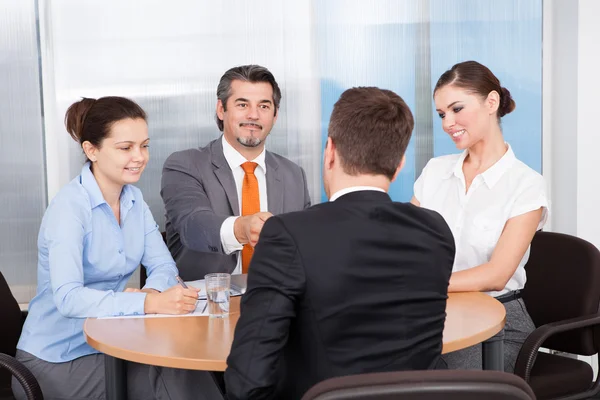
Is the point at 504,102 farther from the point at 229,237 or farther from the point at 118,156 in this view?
the point at 118,156

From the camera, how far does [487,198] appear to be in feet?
8.79

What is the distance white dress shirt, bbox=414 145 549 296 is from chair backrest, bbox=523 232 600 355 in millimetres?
133

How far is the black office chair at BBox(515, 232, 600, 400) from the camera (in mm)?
2344

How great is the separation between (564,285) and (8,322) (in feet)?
6.83

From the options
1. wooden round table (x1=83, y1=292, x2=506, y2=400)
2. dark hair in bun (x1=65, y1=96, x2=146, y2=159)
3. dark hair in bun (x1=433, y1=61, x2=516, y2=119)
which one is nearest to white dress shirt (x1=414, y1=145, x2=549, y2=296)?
dark hair in bun (x1=433, y1=61, x2=516, y2=119)

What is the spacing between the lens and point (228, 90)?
10.7 feet

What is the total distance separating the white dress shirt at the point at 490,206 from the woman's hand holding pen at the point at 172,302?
112 cm

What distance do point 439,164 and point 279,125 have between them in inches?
48.5

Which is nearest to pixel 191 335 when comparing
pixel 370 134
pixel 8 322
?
pixel 370 134

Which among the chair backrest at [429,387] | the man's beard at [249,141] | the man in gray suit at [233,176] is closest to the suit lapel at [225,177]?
the man in gray suit at [233,176]

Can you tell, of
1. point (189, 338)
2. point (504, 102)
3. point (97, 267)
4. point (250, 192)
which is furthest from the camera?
point (250, 192)

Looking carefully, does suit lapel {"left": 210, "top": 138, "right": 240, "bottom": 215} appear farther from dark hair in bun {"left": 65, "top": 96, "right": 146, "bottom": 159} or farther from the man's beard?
dark hair in bun {"left": 65, "top": 96, "right": 146, "bottom": 159}

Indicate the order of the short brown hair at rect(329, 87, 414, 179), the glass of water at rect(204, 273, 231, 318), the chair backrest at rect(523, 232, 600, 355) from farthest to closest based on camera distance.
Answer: the chair backrest at rect(523, 232, 600, 355), the glass of water at rect(204, 273, 231, 318), the short brown hair at rect(329, 87, 414, 179)

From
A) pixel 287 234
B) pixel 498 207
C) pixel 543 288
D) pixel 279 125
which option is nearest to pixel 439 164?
pixel 498 207
